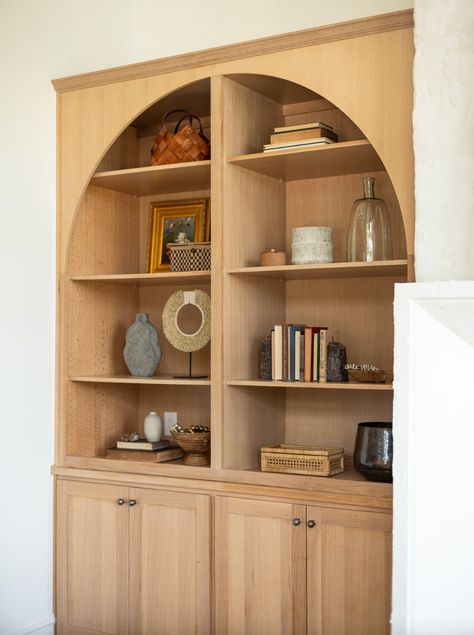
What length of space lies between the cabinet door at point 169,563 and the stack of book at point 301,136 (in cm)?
137

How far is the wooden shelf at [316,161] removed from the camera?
315 centimetres

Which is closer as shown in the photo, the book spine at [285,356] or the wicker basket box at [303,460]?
the wicker basket box at [303,460]

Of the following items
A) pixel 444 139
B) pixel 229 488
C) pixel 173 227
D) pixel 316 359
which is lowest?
pixel 229 488

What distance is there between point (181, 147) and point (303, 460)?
1358 millimetres

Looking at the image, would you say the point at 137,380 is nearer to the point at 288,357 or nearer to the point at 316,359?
the point at 288,357

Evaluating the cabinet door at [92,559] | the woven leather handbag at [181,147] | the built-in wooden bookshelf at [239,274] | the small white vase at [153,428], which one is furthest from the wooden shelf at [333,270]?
the cabinet door at [92,559]

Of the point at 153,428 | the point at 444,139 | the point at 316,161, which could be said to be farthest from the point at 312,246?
the point at 153,428

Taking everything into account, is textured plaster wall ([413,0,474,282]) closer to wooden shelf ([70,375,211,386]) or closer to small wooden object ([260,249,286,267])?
small wooden object ([260,249,286,267])

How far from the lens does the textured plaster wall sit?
2709 millimetres

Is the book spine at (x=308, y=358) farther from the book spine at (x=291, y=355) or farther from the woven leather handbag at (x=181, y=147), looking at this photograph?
the woven leather handbag at (x=181, y=147)

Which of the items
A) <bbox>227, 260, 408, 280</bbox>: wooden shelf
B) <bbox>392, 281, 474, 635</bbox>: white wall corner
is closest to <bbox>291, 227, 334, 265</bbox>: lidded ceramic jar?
<bbox>227, 260, 408, 280</bbox>: wooden shelf

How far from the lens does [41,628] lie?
360 cm

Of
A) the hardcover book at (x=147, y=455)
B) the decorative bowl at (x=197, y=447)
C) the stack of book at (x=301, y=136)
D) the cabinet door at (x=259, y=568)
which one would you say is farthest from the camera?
the hardcover book at (x=147, y=455)

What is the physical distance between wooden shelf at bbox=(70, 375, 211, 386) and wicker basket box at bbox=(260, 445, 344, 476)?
368mm
